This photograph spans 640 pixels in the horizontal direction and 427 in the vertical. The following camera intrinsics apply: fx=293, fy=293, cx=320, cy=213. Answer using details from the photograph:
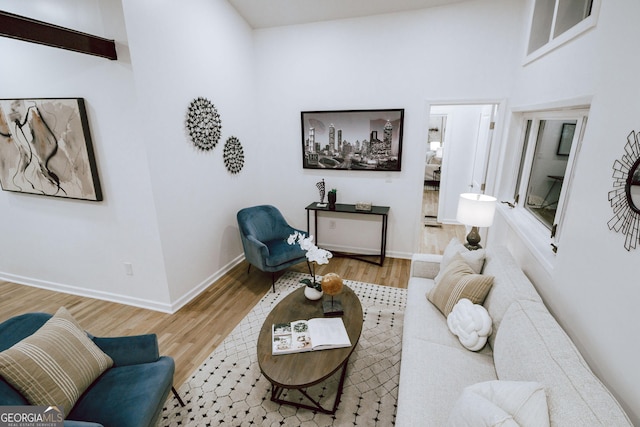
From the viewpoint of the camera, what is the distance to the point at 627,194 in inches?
46.9

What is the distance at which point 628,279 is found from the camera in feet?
3.76

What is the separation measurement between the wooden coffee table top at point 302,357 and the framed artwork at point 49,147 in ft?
6.78

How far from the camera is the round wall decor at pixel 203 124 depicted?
2.92 metres

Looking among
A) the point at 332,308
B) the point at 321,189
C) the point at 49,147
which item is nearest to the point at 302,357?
the point at 332,308

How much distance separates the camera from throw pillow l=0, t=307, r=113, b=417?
1270 mm

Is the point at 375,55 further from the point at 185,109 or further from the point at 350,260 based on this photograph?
the point at 350,260

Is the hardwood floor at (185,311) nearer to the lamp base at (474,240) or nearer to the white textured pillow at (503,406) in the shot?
the lamp base at (474,240)

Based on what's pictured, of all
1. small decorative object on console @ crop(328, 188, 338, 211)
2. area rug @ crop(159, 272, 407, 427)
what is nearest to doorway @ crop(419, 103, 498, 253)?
small decorative object on console @ crop(328, 188, 338, 211)

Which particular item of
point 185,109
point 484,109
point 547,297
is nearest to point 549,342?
point 547,297

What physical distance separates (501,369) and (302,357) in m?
1.07

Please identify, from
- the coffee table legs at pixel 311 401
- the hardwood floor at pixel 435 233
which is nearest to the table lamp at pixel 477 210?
the coffee table legs at pixel 311 401

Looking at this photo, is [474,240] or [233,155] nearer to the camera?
[474,240]

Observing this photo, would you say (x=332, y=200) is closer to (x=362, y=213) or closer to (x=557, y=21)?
(x=362, y=213)

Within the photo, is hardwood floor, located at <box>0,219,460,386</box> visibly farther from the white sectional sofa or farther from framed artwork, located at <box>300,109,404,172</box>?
the white sectional sofa
